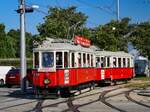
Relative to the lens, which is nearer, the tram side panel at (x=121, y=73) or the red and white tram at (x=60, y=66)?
the red and white tram at (x=60, y=66)

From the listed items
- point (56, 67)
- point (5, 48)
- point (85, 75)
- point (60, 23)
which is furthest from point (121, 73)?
point (5, 48)

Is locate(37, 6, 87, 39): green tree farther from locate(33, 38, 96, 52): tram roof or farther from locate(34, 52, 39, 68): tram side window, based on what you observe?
locate(34, 52, 39, 68): tram side window

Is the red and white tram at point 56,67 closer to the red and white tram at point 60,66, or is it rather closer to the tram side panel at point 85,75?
the red and white tram at point 60,66

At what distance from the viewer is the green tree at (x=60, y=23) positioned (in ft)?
210

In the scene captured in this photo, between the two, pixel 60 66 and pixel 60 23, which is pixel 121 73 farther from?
pixel 60 23

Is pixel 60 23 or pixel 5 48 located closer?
pixel 60 23

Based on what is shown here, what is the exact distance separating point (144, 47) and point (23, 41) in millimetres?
36757

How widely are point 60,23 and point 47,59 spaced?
40.4m

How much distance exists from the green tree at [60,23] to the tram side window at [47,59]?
3586 centimetres

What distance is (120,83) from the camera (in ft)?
145

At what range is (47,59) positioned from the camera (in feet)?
85.7

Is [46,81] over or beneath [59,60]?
beneath

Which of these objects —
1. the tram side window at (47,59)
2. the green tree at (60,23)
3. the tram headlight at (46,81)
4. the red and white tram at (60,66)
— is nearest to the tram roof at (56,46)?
the red and white tram at (60,66)

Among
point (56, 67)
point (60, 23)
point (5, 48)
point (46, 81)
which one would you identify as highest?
point (60, 23)
